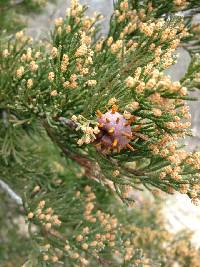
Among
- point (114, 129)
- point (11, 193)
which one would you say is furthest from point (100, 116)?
point (11, 193)

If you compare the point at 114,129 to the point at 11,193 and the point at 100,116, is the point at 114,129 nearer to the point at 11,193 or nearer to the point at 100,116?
the point at 100,116

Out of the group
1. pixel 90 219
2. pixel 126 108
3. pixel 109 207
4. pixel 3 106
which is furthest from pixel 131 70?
pixel 109 207

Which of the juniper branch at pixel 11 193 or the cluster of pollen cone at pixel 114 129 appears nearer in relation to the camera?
the cluster of pollen cone at pixel 114 129

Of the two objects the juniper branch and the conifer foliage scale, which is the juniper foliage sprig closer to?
the conifer foliage scale

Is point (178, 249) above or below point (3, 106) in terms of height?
below

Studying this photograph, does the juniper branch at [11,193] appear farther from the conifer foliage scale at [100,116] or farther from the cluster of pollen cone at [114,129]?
the cluster of pollen cone at [114,129]

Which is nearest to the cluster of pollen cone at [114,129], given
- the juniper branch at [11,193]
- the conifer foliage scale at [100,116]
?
the conifer foliage scale at [100,116]

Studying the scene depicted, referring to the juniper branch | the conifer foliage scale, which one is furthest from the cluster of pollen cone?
the juniper branch

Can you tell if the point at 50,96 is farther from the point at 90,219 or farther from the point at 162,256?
the point at 162,256
